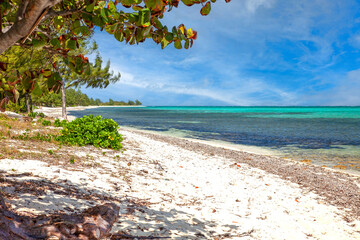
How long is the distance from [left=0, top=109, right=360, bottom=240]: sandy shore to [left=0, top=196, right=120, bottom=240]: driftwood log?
0.79 meters

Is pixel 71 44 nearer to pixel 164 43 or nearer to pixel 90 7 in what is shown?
pixel 90 7

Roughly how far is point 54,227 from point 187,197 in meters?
4.05

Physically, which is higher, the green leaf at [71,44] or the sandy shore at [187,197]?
the green leaf at [71,44]

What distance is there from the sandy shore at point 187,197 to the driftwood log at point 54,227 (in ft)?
2.60

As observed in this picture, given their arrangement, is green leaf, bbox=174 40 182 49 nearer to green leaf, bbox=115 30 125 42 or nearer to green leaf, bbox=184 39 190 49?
green leaf, bbox=184 39 190 49

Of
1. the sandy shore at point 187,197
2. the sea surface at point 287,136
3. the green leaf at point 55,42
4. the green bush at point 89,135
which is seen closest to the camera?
the green leaf at point 55,42

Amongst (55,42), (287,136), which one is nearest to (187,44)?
(55,42)

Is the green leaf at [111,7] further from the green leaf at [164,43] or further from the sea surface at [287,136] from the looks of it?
the sea surface at [287,136]

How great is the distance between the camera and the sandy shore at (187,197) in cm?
436

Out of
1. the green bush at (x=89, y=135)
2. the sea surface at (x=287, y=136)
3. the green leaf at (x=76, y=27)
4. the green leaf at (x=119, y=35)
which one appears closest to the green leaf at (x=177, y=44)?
the green leaf at (x=119, y=35)

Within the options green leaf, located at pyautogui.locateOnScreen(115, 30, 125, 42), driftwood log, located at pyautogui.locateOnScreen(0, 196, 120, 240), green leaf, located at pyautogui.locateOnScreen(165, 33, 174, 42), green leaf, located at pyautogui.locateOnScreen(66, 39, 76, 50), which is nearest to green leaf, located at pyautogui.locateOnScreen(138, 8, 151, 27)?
green leaf, located at pyautogui.locateOnScreen(165, 33, 174, 42)

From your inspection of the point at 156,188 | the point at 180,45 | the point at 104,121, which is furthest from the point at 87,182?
the point at 104,121

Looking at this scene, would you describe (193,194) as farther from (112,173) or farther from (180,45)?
(180,45)

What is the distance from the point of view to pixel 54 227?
2.66m
